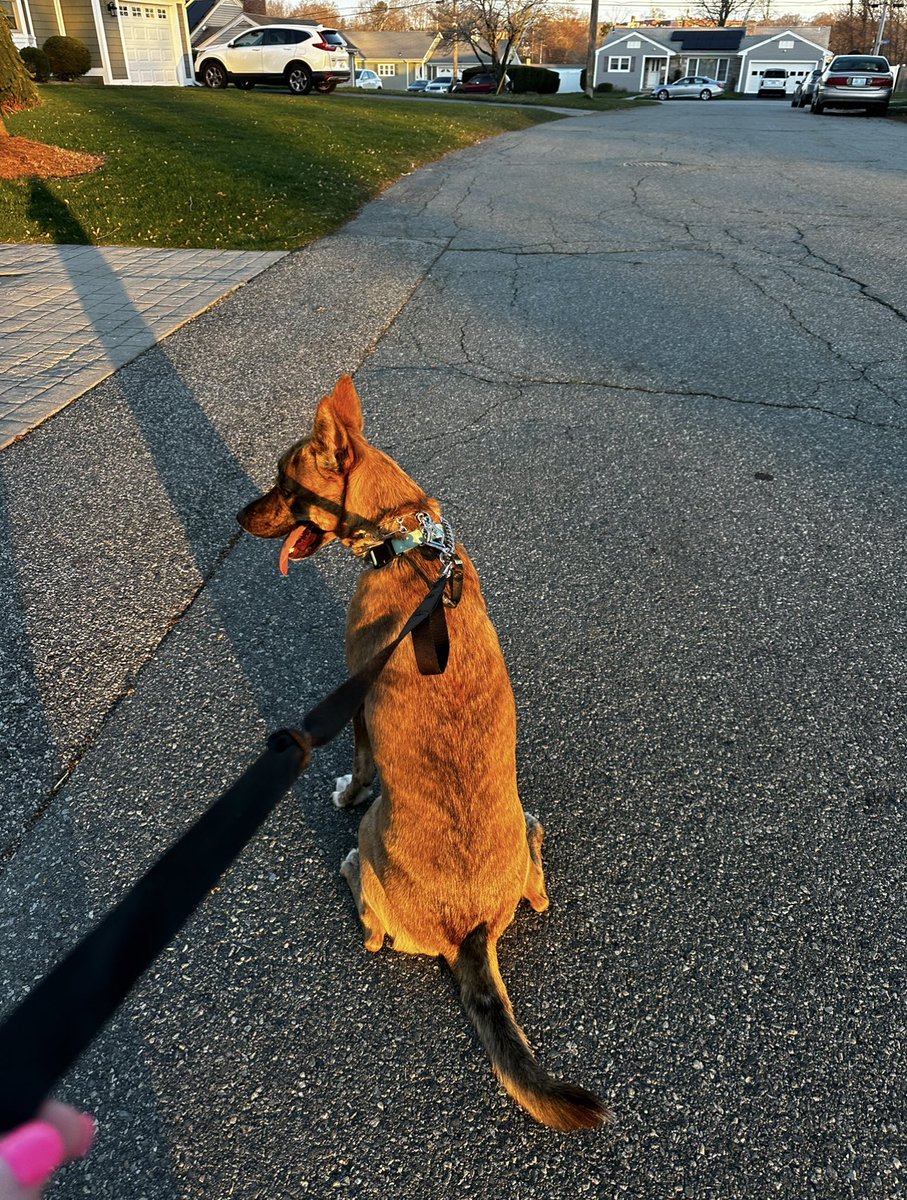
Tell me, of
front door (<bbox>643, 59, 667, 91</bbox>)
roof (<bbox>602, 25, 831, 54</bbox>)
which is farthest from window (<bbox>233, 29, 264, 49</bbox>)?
roof (<bbox>602, 25, 831, 54</bbox>)

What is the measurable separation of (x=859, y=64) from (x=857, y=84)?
199cm

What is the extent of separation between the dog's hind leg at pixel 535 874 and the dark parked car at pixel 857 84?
3578 cm

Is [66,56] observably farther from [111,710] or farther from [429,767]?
[429,767]

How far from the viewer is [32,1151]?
32.5 inches

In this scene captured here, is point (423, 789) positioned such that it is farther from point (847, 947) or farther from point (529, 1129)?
point (847, 947)

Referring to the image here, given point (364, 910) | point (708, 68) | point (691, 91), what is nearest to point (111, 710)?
point (364, 910)

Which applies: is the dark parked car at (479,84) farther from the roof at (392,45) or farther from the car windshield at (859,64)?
the roof at (392,45)

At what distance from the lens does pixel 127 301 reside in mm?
7609

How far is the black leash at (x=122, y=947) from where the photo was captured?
90 cm

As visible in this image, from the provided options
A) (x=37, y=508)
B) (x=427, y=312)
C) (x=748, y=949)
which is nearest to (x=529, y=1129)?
(x=748, y=949)

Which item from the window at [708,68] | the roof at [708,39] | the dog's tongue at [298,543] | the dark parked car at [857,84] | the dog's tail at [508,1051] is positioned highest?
the roof at [708,39]

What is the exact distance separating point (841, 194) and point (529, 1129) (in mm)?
14601

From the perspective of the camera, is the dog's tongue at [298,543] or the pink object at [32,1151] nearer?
the pink object at [32,1151]

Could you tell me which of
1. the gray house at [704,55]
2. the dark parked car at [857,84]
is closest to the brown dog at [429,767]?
the dark parked car at [857,84]
